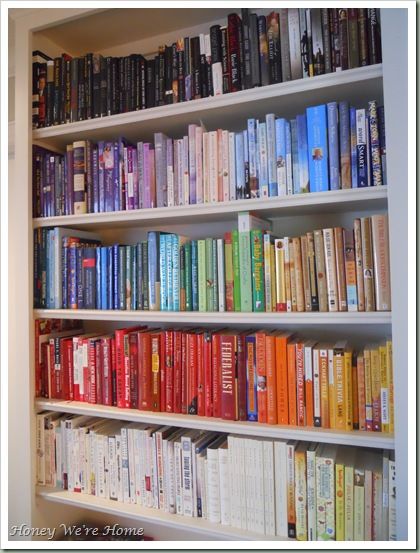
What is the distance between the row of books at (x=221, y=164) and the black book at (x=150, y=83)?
12cm

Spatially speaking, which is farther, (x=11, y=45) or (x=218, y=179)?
(x=11, y=45)

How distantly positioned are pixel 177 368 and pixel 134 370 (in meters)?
0.16

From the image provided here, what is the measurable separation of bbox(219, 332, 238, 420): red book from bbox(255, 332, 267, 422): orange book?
0.22 feet

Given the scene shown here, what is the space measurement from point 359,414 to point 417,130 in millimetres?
712

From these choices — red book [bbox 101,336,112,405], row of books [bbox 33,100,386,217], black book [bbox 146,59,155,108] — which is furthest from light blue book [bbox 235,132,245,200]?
red book [bbox 101,336,112,405]

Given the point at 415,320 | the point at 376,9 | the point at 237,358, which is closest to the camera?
the point at 415,320

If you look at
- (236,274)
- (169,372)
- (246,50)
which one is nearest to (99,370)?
(169,372)

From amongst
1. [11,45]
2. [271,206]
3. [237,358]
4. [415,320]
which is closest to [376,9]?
[271,206]

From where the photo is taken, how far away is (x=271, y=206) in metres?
0.94

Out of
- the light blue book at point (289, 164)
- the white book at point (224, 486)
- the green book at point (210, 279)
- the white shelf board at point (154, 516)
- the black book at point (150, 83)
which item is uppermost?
the black book at point (150, 83)

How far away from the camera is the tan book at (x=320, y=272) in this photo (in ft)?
2.97

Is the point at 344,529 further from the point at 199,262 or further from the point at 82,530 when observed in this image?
the point at 82,530

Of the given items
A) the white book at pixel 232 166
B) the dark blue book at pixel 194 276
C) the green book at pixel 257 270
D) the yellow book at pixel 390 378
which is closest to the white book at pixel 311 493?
the yellow book at pixel 390 378

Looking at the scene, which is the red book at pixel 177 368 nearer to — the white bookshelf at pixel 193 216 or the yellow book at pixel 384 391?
the white bookshelf at pixel 193 216
